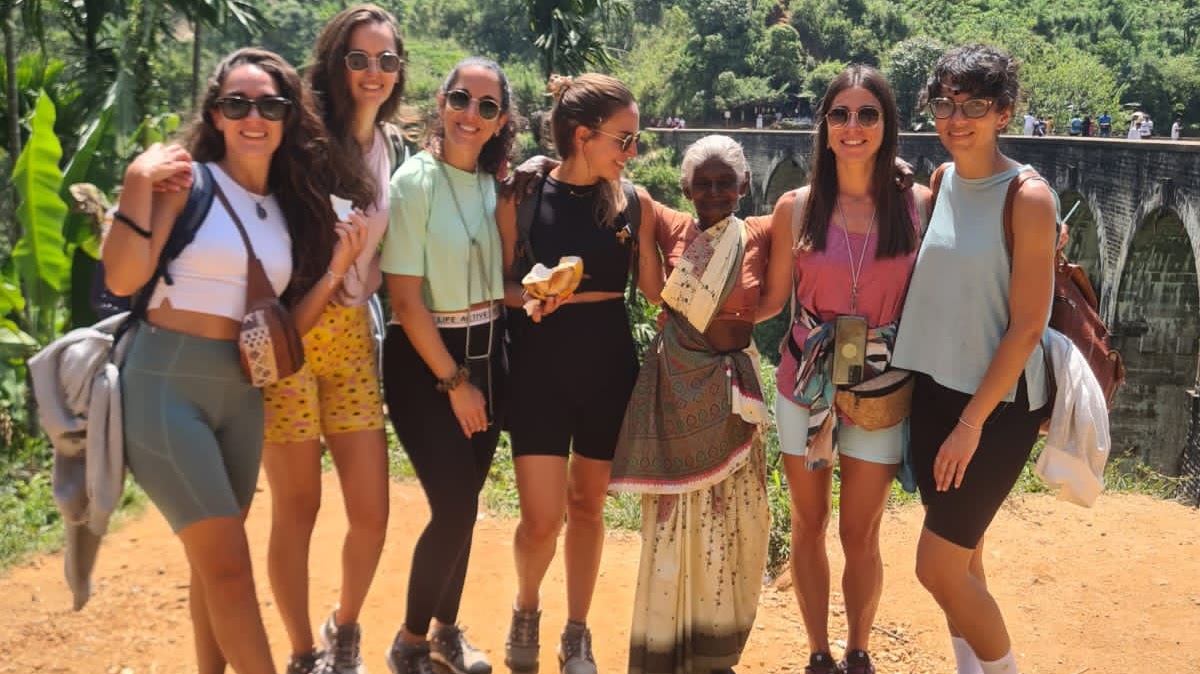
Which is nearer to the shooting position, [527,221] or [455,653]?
[527,221]

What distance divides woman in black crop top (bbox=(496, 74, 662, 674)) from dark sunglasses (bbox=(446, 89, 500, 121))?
156 millimetres

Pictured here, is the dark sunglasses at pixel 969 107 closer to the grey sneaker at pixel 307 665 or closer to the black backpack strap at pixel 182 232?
the black backpack strap at pixel 182 232

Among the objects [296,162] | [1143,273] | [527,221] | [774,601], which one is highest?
[296,162]

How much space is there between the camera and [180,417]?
7.23ft

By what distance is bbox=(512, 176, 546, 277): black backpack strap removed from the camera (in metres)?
2.71

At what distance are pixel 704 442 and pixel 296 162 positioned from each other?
3.89 feet

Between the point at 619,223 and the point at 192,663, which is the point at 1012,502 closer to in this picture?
the point at 619,223

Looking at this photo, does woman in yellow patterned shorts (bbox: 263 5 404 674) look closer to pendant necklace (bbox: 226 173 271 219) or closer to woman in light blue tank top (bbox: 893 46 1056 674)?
pendant necklace (bbox: 226 173 271 219)

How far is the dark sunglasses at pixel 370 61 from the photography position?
102 inches

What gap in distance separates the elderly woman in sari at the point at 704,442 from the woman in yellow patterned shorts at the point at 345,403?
0.63 m

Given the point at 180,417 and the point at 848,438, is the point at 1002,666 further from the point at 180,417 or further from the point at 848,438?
the point at 180,417

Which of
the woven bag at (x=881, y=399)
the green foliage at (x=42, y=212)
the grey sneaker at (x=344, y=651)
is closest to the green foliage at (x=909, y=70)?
the green foliage at (x=42, y=212)

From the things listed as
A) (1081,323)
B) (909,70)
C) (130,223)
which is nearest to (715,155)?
(1081,323)

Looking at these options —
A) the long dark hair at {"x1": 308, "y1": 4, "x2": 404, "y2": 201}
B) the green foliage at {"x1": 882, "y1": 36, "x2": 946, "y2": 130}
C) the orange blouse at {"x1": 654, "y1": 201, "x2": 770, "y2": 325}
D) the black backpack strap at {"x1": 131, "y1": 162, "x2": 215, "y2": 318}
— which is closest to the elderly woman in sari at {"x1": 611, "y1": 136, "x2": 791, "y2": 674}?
the orange blouse at {"x1": 654, "y1": 201, "x2": 770, "y2": 325}
